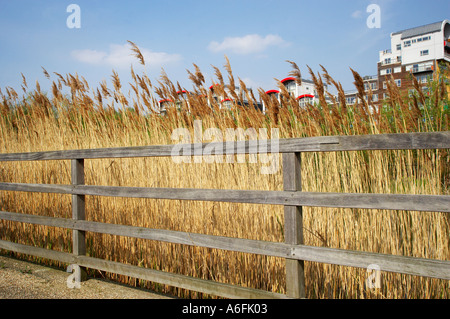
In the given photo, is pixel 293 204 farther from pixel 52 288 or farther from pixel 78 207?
pixel 52 288

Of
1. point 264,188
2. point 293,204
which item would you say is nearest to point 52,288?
point 264,188

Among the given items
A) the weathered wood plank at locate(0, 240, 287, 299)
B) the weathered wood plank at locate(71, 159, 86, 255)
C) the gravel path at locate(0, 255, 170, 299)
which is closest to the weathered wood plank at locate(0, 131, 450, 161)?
the weathered wood plank at locate(71, 159, 86, 255)

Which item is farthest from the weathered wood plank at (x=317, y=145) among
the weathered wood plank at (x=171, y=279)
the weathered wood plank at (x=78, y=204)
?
the weathered wood plank at (x=171, y=279)

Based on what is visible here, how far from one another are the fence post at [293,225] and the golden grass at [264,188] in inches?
21.0

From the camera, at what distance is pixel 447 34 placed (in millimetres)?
54438

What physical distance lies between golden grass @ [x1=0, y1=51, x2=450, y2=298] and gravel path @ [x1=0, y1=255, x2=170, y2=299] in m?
0.31

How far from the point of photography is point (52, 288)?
128 inches

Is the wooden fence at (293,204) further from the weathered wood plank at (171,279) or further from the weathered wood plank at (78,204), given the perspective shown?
the weathered wood plank at (78,204)

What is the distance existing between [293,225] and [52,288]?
7.43ft

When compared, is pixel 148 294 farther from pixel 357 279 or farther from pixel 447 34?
pixel 447 34

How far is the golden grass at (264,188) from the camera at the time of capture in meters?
2.73

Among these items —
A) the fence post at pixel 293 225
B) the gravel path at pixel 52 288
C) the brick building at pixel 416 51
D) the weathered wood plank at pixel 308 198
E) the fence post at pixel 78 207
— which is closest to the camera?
the weathered wood plank at pixel 308 198
